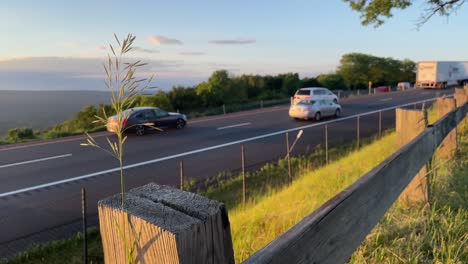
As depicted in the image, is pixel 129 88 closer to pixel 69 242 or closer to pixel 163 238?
pixel 163 238

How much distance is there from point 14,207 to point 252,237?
651 cm

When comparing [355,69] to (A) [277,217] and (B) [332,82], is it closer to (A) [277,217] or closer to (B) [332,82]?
(B) [332,82]

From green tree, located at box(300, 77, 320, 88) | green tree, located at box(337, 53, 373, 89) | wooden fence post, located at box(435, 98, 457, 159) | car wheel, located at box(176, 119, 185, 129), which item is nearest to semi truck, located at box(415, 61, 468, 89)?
green tree, located at box(300, 77, 320, 88)

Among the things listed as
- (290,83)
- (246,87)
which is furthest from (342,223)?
(290,83)

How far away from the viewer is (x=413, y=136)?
13.1 ft

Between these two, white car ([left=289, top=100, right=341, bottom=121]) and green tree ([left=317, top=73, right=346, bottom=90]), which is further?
green tree ([left=317, top=73, right=346, bottom=90])

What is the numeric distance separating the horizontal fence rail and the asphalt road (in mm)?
6218

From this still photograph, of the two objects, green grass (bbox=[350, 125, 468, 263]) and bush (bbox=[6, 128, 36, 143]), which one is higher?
green grass (bbox=[350, 125, 468, 263])

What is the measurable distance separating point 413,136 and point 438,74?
176ft

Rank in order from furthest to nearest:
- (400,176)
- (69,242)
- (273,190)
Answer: (273,190) < (69,242) < (400,176)

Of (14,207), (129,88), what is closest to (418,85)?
(14,207)

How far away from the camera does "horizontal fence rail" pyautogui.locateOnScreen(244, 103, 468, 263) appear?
118 centimetres

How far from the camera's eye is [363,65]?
83812 millimetres

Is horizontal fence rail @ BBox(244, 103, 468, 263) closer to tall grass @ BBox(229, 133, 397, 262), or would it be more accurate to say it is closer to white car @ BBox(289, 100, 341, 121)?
tall grass @ BBox(229, 133, 397, 262)
